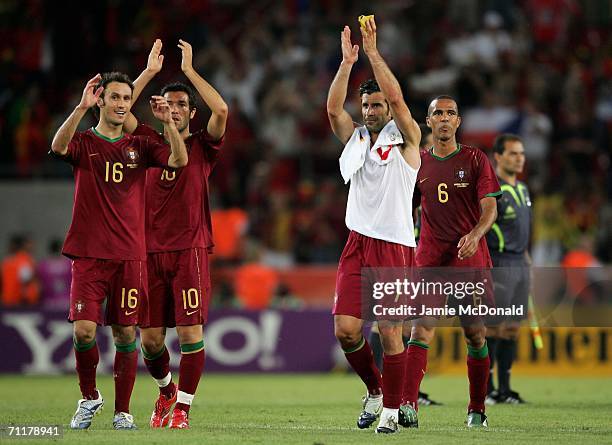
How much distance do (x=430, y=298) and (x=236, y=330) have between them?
8.66m

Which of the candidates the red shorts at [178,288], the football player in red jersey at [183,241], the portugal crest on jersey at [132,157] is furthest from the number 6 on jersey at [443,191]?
the portugal crest on jersey at [132,157]

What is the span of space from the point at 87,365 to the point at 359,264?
7.34 ft

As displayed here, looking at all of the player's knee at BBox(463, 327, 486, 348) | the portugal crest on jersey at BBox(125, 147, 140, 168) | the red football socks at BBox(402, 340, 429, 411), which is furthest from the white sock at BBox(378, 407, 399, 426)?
the portugal crest on jersey at BBox(125, 147, 140, 168)

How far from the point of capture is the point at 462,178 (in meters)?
10.0

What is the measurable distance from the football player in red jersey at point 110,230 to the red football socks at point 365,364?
5.67 feet

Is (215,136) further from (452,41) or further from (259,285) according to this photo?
(452,41)

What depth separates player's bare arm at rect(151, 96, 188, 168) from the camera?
29.9ft

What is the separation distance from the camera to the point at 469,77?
21.4 m

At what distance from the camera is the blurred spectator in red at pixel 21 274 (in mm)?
18266

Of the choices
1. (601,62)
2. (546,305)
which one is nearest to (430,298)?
(546,305)

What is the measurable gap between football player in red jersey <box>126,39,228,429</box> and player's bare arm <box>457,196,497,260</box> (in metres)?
2.05

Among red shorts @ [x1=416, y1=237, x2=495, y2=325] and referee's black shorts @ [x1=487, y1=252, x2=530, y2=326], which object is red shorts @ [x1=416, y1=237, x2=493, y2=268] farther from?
referee's black shorts @ [x1=487, y1=252, x2=530, y2=326]

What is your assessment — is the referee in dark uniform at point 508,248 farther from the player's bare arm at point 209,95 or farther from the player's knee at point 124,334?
the player's knee at point 124,334

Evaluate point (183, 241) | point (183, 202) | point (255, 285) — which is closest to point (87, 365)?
point (183, 241)
